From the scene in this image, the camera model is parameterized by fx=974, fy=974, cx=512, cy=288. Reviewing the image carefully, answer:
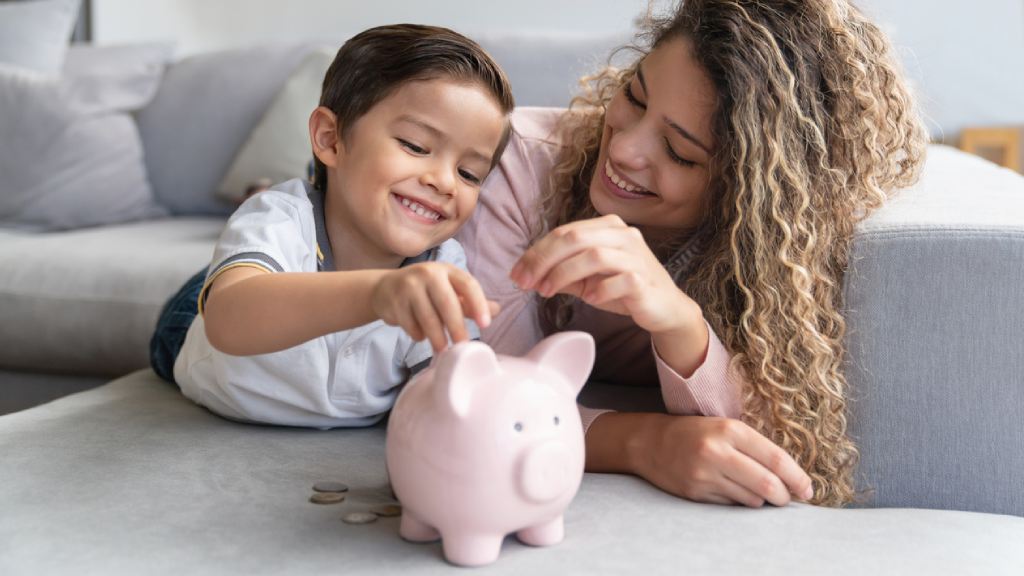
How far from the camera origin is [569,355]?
82 centimetres

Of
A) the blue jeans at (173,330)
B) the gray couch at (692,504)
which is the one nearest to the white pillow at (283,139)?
the blue jeans at (173,330)

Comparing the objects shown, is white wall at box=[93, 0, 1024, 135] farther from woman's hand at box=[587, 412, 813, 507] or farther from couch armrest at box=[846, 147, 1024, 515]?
woman's hand at box=[587, 412, 813, 507]

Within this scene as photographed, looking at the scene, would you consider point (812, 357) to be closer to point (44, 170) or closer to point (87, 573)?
point (87, 573)

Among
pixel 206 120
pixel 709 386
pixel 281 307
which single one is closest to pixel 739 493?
pixel 709 386

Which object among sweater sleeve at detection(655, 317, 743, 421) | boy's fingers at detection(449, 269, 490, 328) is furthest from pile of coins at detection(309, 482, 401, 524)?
sweater sleeve at detection(655, 317, 743, 421)

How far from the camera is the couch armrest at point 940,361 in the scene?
3.20 ft

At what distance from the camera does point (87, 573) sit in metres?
0.75

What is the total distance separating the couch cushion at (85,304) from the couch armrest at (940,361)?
140 centimetres

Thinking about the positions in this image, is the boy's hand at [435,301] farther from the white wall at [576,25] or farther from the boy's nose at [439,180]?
the white wall at [576,25]

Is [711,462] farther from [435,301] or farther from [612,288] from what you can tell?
[435,301]

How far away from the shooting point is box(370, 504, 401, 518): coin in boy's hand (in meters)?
0.87

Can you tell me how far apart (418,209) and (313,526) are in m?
0.45

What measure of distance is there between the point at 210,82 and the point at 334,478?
1874 mm

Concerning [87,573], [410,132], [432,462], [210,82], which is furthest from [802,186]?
[210,82]
